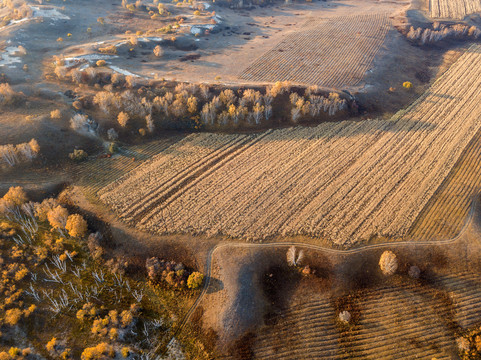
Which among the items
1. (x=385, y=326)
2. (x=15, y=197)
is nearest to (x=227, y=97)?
(x=15, y=197)

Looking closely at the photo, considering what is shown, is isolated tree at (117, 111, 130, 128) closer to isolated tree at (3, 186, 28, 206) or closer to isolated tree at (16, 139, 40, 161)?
isolated tree at (16, 139, 40, 161)

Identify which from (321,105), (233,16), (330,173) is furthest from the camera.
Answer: (233,16)

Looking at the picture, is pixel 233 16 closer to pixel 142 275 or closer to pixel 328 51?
pixel 328 51

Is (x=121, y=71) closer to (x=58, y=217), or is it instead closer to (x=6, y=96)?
(x=6, y=96)

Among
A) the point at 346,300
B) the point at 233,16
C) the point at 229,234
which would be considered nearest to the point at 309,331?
the point at 346,300

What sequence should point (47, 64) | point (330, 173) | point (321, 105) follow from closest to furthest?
point (330, 173), point (321, 105), point (47, 64)

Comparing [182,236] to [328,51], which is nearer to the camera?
[182,236]
